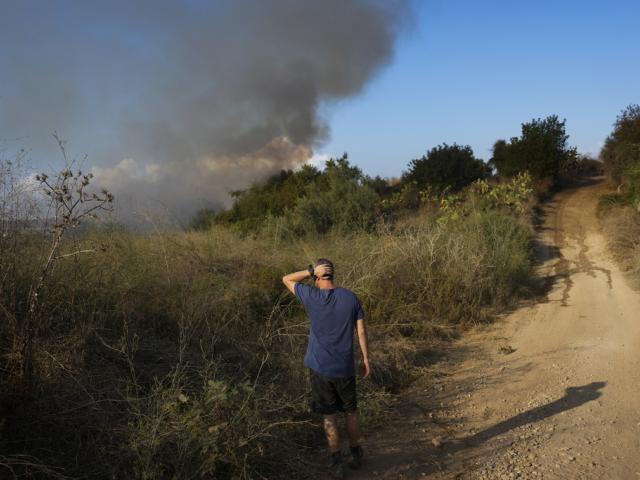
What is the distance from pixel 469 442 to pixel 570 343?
12.9ft

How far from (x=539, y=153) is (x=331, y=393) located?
25487 millimetres

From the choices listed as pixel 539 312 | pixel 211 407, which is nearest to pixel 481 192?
pixel 539 312

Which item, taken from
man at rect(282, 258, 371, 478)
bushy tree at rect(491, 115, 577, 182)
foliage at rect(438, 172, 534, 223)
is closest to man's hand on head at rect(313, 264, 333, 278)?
man at rect(282, 258, 371, 478)

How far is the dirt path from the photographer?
15.1ft

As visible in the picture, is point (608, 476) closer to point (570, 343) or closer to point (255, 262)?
point (570, 343)

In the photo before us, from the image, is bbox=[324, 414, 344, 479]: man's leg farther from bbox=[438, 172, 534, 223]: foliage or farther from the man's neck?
bbox=[438, 172, 534, 223]: foliage

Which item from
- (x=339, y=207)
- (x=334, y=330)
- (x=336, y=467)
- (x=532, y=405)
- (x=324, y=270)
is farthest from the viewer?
(x=339, y=207)

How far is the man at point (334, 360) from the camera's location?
14.8ft

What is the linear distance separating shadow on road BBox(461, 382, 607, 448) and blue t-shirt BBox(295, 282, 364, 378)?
61.3 inches

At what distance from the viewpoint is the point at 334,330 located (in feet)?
14.9

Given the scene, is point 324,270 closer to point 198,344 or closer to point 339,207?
point 198,344

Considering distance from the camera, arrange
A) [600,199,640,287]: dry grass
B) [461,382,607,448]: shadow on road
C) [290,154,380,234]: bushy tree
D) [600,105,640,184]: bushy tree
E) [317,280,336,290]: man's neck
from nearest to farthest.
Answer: [317,280,336,290]: man's neck, [461,382,607,448]: shadow on road, [600,199,640,287]: dry grass, [290,154,380,234]: bushy tree, [600,105,640,184]: bushy tree

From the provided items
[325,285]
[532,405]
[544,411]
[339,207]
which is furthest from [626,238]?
[325,285]

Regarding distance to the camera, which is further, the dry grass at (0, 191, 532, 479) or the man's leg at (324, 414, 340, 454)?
the man's leg at (324, 414, 340, 454)
